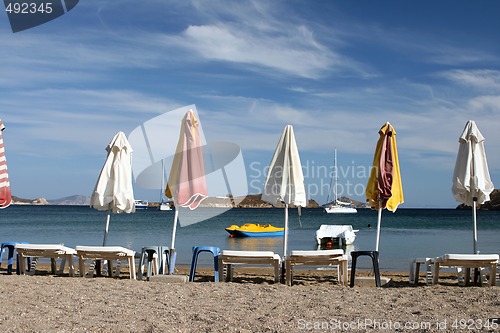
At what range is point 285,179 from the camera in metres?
9.69

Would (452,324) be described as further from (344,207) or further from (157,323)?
(344,207)

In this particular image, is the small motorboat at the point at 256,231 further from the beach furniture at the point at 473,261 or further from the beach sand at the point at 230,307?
the beach furniture at the point at 473,261

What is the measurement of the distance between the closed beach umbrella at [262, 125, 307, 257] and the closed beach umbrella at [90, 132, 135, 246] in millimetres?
2460

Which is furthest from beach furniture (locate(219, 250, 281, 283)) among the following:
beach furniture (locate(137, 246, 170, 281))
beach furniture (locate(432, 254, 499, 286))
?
beach furniture (locate(432, 254, 499, 286))

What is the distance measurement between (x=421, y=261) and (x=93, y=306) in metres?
5.39

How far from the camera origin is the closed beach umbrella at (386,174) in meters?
9.74

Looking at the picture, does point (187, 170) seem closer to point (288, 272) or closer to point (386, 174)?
point (288, 272)

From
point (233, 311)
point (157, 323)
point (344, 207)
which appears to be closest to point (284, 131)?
point (233, 311)

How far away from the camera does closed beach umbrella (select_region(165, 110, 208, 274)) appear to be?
32.4ft

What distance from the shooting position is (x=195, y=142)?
9.95m

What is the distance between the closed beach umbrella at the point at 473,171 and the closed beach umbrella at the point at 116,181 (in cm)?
566

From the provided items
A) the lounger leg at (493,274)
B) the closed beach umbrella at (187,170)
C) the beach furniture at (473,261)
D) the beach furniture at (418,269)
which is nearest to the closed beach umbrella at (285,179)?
the closed beach umbrella at (187,170)

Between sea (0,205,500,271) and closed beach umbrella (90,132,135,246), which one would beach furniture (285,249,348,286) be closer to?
closed beach umbrella (90,132,135,246)

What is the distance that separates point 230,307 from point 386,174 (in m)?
4.26
